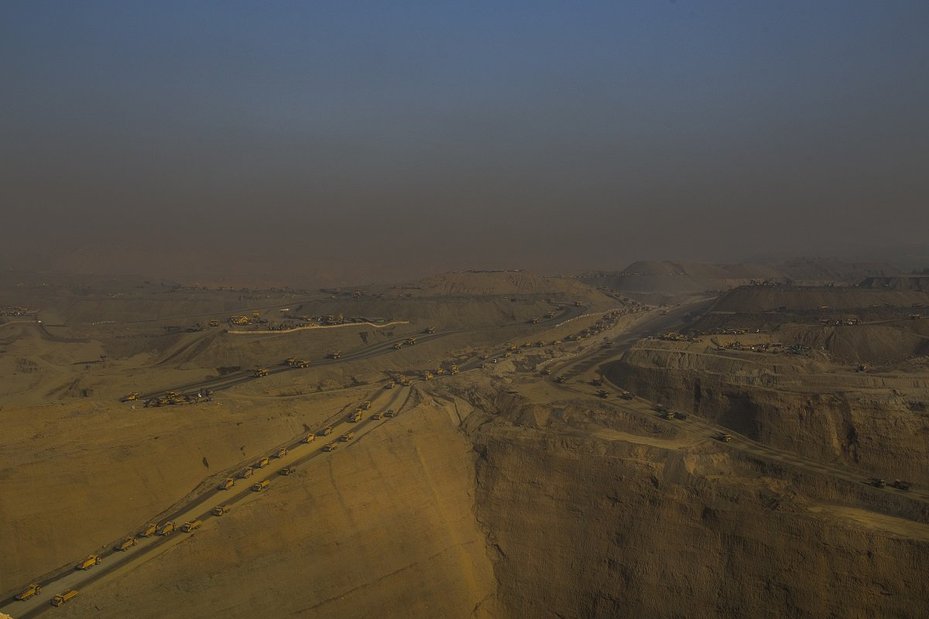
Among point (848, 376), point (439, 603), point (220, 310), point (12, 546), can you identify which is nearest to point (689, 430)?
point (848, 376)

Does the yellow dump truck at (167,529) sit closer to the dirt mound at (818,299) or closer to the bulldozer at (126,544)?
the bulldozer at (126,544)

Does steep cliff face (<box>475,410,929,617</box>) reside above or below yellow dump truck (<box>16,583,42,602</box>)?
below

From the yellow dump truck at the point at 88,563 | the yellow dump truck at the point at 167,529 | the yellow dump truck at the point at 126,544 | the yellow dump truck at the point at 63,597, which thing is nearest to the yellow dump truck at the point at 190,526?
the yellow dump truck at the point at 167,529

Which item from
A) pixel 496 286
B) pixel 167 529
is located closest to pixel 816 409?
pixel 167 529

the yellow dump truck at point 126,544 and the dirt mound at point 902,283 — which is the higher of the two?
the yellow dump truck at point 126,544

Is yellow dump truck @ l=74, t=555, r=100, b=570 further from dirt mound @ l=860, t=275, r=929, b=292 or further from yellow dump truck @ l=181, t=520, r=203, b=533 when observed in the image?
dirt mound @ l=860, t=275, r=929, b=292

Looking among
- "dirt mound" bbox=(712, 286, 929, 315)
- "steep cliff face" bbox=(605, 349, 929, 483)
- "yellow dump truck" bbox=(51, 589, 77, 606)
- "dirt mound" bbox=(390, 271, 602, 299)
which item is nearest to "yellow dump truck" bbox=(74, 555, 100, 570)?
"yellow dump truck" bbox=(51, 589, 77, 606)

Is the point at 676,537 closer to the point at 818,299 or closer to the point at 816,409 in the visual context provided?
the point at 816,409
